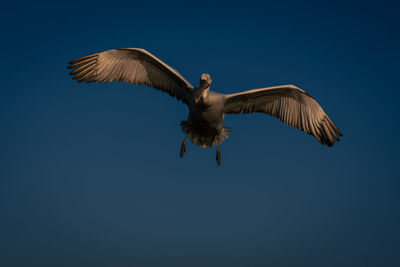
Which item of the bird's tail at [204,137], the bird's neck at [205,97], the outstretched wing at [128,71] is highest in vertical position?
the outstretched wing at [128,71]

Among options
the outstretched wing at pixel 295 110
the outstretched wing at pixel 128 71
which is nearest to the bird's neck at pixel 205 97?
the outstretched wing at pixel 128 71

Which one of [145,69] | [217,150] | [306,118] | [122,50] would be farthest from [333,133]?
[122,50]

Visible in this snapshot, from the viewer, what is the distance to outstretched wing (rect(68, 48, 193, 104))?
9.83m

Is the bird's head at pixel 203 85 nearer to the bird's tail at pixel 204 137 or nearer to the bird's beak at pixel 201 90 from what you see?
the bird's beak at pixel 201 90

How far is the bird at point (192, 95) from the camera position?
9.63m

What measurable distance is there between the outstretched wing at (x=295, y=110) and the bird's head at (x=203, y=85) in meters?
1.29

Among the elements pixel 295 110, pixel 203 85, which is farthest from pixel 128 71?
pixel 295 110

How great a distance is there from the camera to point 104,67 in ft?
33.2

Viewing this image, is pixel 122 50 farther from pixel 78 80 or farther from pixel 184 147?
pixel 184 147

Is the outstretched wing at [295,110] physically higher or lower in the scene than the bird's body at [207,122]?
higher

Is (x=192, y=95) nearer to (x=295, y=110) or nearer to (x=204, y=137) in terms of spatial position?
(x=204, y=137)

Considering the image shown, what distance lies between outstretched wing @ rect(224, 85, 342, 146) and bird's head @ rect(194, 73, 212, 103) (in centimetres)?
129

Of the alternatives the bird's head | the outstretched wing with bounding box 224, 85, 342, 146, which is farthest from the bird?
the bird's head

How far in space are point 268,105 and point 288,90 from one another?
2.48 feet
